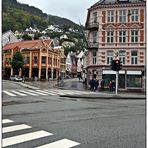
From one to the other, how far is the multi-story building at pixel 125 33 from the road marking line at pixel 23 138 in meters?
1.61

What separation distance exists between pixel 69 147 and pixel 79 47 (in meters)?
1.61

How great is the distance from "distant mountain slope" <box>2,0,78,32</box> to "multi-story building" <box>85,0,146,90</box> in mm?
496

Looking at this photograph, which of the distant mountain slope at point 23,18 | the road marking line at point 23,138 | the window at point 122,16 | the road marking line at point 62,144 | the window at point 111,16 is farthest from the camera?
the window at point 111,16

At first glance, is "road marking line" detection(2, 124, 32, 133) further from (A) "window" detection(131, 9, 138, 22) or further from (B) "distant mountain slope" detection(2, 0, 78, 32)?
(A) "window" detection(131, 9, 138, 22)

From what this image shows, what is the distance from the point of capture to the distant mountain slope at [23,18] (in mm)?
2996

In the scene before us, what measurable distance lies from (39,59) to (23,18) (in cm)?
96

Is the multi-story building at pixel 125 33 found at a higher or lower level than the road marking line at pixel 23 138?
higher

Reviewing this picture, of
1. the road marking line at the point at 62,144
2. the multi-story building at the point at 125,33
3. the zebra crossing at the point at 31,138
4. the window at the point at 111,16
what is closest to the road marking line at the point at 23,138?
the zebra crossing at the point at 31,138

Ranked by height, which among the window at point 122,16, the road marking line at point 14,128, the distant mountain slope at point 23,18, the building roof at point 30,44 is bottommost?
the road marking line at point 14,128

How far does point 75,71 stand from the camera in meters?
5.27

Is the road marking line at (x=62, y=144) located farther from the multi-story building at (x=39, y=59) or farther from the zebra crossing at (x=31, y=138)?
the multi-story building at (x=39, y=59)

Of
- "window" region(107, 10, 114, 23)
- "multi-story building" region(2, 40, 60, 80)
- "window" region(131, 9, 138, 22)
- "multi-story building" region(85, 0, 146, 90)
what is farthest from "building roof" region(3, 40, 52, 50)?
"window" region(107, 10, 114, 23)

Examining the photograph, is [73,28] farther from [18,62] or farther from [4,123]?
[4,123]

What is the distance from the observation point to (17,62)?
162 inches
